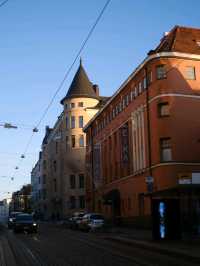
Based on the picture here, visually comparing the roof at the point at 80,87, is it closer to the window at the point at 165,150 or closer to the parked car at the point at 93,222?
the parked car at the point at 93,222

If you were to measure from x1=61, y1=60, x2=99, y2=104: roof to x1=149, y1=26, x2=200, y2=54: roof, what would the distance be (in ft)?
116

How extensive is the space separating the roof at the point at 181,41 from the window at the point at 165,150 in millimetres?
7220

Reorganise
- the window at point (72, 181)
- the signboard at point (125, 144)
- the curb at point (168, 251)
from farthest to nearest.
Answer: the window at point (72, 181) < the signboard at point (125, 144) < the curb at point (168, 251)

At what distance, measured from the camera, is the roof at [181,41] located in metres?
39.8

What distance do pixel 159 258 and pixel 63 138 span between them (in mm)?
65069

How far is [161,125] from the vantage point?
38094 mm

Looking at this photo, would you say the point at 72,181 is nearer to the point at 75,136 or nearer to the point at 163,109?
the point at 75,136

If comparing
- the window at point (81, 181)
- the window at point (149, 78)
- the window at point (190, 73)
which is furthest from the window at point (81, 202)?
the window at point (190, 73)

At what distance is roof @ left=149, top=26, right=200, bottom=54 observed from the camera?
39.8m

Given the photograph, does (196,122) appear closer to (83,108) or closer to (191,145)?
(191,145)

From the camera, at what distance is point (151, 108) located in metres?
39.6

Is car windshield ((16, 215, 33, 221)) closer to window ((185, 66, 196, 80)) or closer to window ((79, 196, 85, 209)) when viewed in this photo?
window ((185, 66, 196, 80))

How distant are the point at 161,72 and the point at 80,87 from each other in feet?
135

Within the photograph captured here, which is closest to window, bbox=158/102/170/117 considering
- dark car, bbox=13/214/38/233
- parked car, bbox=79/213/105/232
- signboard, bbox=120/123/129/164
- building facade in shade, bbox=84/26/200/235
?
building facade in shade, bbox=84/26/200/235
